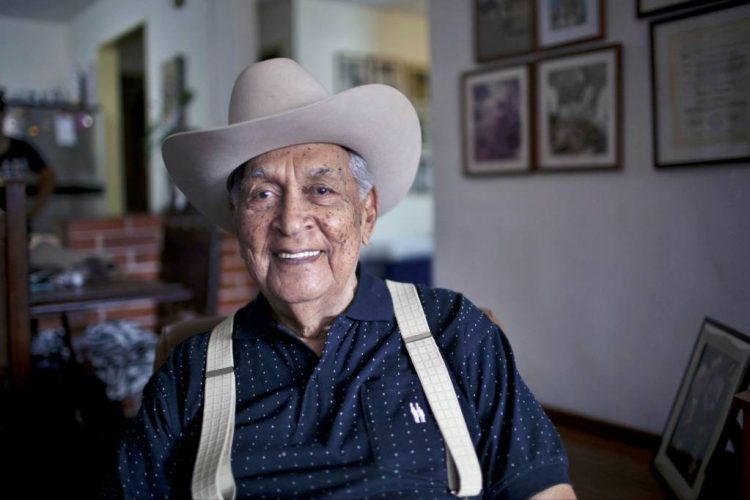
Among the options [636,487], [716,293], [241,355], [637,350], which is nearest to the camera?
[241,355]

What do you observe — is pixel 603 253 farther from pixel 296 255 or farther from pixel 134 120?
pixel 134 120

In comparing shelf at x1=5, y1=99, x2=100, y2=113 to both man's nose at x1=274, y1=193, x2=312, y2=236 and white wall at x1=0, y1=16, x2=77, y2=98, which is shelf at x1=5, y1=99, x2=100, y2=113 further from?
man's nose at x1=274, y1=193, x2=312, y2=236

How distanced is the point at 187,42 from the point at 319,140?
1.79m

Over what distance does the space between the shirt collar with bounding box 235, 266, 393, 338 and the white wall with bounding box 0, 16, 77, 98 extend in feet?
3.77

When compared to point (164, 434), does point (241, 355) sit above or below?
above

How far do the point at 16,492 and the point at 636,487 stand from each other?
1.71 metres

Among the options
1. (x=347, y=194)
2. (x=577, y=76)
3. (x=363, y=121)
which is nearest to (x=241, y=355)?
(x=347, y=194)

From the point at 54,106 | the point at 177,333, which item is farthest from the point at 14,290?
the point at 54,106

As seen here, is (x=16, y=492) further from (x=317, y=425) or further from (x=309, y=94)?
(x=309, y=94)

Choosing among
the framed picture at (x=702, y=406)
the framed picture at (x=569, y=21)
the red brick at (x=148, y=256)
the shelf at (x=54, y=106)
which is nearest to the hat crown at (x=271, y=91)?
the shelf at (x=54, y=106)

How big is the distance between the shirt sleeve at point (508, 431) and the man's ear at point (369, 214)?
31 cm

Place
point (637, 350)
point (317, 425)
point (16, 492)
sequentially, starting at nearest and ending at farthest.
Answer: point (317, 425), point (16, 492), point (637, 350)

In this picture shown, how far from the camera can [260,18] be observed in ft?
18.2

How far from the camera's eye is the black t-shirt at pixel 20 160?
84.7 inches
